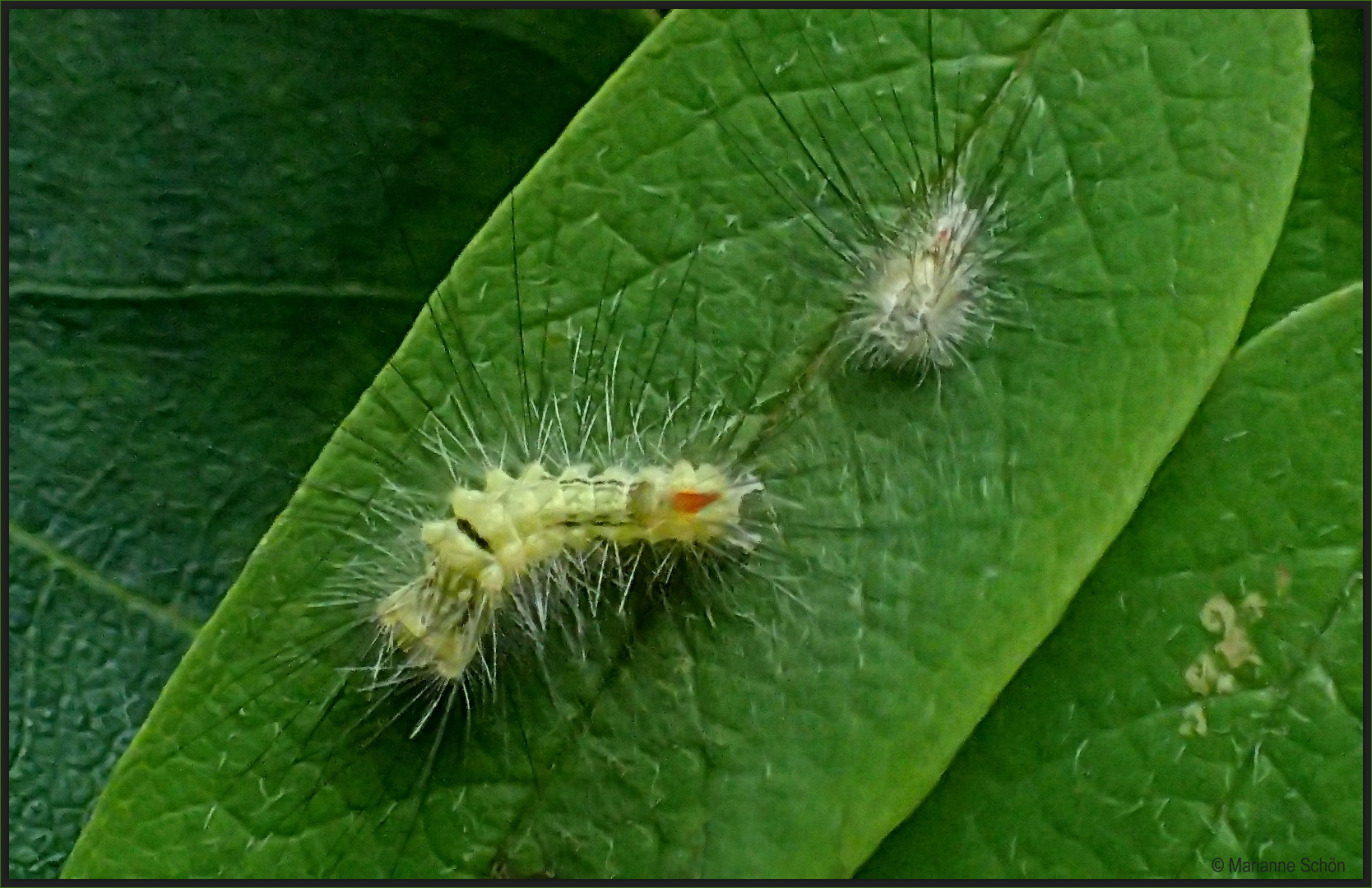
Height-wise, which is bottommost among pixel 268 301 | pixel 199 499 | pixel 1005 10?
pixel 199 499

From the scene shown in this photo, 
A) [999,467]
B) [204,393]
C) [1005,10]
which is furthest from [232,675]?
[1005,10]

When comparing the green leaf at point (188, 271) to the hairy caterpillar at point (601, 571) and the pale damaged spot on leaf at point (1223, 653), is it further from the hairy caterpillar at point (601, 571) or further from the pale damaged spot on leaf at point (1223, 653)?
the pale damaged spot on leaf at point (1223, 653)

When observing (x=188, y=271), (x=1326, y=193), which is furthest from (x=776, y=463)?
(x=188, y=271)

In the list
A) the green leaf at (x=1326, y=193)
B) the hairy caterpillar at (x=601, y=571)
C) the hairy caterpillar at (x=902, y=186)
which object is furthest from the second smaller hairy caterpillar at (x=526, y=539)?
the green leaf at (x=1326, y=193)

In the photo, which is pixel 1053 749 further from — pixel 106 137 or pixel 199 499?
pixel 106 137

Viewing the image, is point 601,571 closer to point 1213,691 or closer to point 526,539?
point 526,539
